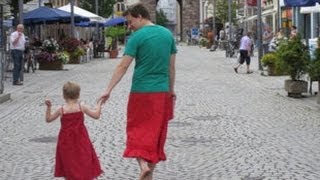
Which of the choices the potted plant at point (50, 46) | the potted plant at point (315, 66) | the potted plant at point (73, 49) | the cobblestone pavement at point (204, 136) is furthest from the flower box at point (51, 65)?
the potted plant at point (315, 66)

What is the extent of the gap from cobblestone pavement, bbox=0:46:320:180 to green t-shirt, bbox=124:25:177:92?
62.5 inches

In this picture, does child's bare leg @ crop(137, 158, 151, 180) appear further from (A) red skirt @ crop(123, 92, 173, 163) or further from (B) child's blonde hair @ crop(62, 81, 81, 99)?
(B) child's blonde hair @ crop(62, 81, 81, 99)

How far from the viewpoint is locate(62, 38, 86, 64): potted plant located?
3700cm

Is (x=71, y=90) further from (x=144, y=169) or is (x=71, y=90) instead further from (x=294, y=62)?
A: (x=294, y=62)

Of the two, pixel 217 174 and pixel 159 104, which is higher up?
pixel 159 104

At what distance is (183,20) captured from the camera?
11206 centimetres

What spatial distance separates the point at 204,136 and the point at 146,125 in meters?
4.73

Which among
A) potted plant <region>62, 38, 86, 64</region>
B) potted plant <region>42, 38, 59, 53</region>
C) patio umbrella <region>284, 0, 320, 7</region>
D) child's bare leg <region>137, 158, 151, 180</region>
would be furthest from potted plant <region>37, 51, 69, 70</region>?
child's bare leg <region>137, 158, 151, 180</region>

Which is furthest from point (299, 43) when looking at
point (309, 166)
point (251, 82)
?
point (309, 166)

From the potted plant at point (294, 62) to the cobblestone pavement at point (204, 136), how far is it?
431mm

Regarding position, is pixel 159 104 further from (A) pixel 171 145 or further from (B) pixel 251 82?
(B) pixel 251 82

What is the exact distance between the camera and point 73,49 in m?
37.8

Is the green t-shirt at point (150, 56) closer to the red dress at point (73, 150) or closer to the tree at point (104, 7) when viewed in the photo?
the red dress at point (73, 150)

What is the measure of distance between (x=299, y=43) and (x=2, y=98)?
714 centimetres
